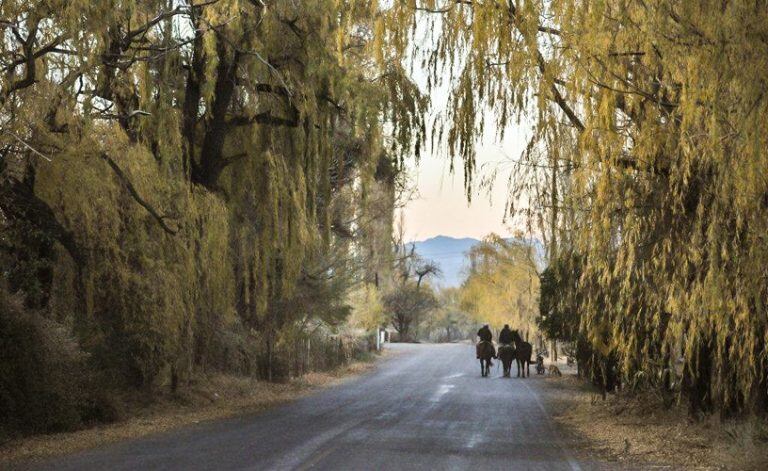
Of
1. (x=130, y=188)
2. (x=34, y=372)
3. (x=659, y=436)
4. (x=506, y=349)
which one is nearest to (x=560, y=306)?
(x=659, y=436)

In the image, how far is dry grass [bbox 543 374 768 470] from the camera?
11.9 meters

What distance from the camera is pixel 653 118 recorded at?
9898 millimetres

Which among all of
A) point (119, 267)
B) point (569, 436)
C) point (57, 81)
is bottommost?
point (569, 436)

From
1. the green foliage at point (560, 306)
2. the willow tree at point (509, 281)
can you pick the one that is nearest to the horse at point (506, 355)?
the green foliage at point (560, 306)

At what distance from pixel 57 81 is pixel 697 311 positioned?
953cm

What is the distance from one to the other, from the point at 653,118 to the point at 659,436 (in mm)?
6787

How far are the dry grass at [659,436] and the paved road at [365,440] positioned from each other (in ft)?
2.11

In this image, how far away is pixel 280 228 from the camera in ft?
62.8

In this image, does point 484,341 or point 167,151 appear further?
point 484,341

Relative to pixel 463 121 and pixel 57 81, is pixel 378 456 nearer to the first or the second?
pixel 463 121

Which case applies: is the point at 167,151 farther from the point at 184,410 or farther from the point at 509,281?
the point at 509,281

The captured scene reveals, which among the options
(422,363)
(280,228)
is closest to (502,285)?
(422,363)

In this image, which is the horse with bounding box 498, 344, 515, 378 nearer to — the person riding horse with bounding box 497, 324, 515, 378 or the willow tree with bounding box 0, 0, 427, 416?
the person riding horse with bounding box 497, 324, 515, 378

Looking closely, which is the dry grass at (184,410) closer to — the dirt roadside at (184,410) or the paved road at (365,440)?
the dirt roadside at (184,410)
